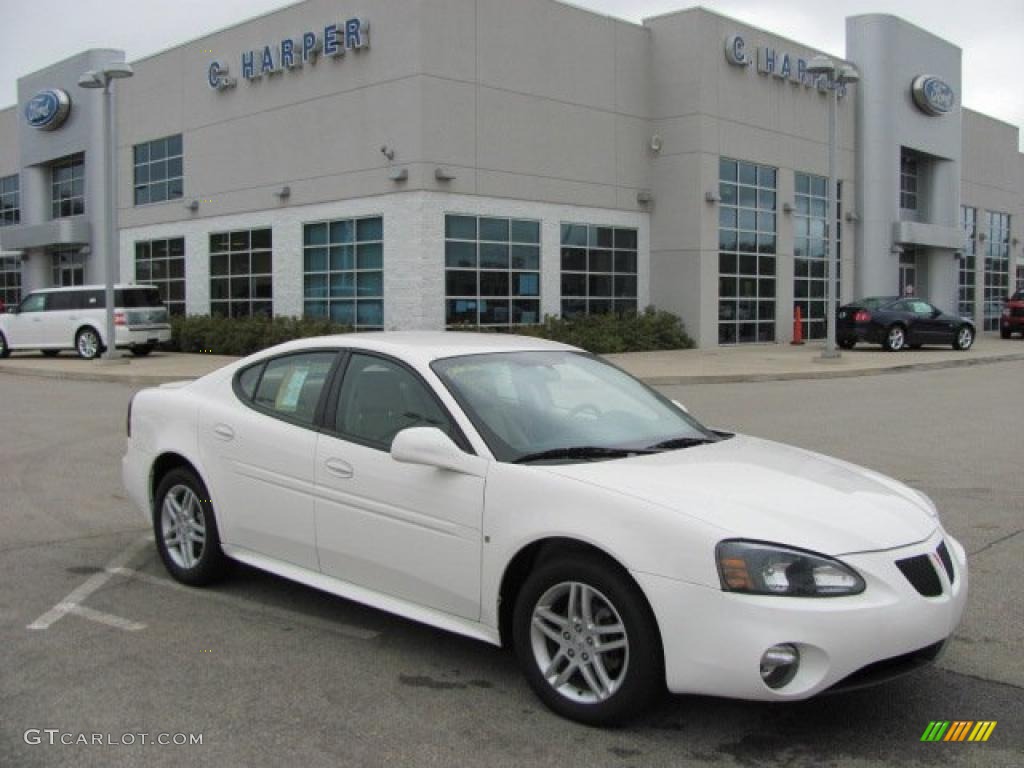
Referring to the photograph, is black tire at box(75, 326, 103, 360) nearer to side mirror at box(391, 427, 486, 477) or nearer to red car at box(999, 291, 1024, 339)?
side mirror at box(391, 427, 486, 477)

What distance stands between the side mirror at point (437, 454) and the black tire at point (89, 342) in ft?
74.2

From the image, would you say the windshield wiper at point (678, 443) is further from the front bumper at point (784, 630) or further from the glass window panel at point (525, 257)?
the glass window panel at point (525, 257)

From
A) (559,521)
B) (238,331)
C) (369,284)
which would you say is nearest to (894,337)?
(369,284)

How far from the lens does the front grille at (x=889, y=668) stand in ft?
11.9

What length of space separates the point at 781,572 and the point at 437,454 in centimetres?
146

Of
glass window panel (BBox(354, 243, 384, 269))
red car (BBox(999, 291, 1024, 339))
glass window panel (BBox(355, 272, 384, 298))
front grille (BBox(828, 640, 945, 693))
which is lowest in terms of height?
front grille (BBox(828, 640, 945, 693))

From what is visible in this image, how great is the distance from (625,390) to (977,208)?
44.6 metres

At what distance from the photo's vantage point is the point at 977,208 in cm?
4494

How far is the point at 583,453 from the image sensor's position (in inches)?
174

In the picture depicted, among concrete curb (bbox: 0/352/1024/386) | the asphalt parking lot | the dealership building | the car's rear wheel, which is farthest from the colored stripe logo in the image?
the car's rear wheel

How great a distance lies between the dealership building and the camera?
970 inches

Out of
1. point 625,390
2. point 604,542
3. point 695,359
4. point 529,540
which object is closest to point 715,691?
point 604,542

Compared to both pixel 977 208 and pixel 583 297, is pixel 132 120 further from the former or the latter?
pixel 977 208

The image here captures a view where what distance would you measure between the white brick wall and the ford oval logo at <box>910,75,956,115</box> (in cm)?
1320
